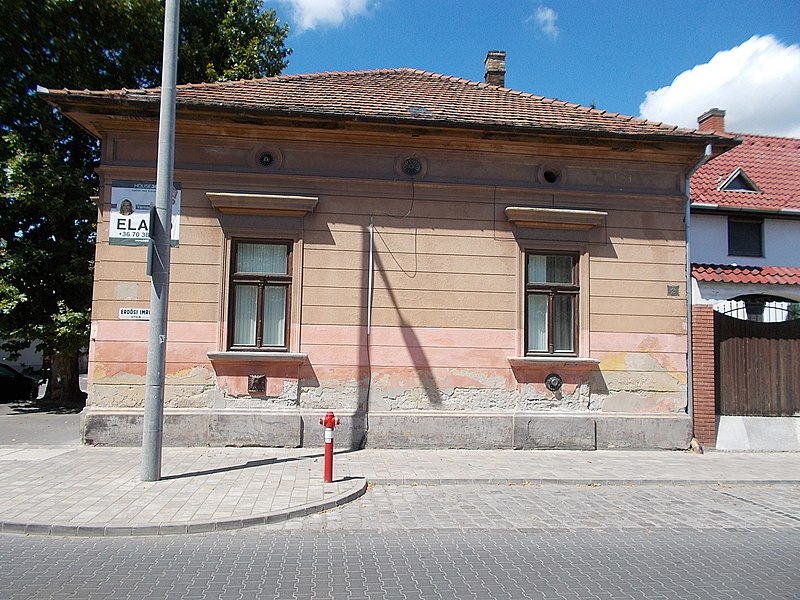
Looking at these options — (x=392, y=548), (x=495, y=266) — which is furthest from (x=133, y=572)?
(x=495, y=266)

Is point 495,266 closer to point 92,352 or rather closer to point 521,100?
point 521,100

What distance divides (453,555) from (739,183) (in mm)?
13141

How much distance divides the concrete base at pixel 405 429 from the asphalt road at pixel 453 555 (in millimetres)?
2721

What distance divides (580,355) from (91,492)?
26.5 feet

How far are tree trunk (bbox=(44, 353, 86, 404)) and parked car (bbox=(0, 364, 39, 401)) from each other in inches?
158

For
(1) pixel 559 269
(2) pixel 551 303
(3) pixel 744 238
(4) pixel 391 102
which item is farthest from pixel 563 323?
(3) pixel 744 238

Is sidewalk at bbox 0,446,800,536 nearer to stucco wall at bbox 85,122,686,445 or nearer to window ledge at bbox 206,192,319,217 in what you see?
stucco wall at bbox 85,122,686,445

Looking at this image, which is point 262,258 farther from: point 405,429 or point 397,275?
point 405,429

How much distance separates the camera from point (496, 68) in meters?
14.6

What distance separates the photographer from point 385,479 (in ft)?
27.2

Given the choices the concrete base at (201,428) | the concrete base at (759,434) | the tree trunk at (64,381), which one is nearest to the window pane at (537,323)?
the concrete base at (759,434)

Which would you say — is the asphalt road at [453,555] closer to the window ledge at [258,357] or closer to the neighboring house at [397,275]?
the neighboring house at [397,275]

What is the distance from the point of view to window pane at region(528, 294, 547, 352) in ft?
36.6

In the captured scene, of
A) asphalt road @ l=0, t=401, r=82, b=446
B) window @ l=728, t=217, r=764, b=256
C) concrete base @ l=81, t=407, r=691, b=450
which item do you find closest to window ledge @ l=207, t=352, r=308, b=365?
concrete base @ l=81, t=407, r=691, b=450
